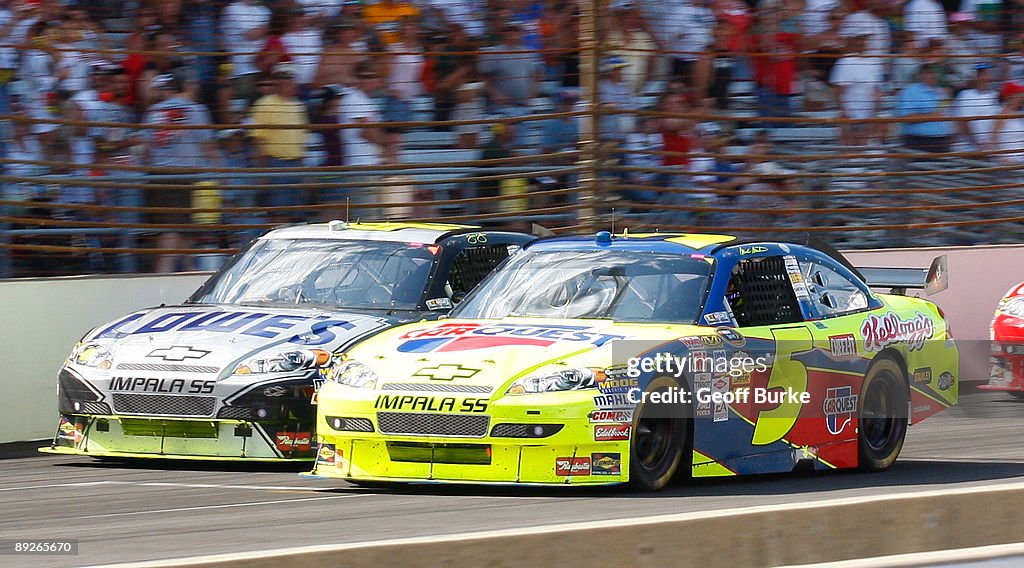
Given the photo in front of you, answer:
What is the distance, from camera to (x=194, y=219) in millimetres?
11930

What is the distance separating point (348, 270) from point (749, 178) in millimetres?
4723

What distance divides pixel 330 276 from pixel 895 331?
11.0 ft

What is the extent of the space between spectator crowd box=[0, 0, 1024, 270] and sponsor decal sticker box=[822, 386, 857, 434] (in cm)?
464

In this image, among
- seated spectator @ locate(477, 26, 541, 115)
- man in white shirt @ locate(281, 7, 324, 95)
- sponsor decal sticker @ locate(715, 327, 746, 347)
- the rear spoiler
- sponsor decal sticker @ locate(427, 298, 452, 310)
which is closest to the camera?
sponsor decal sticker @ locate(715, 327, 746, 347)

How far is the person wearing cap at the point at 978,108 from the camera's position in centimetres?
1450

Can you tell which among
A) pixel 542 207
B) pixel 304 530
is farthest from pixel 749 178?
pixel 304 530

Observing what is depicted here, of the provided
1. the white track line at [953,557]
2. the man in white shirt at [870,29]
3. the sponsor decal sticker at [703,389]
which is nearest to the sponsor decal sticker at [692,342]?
the sponsor decal sticker at [703,389]

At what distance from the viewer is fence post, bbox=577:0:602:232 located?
1311cm

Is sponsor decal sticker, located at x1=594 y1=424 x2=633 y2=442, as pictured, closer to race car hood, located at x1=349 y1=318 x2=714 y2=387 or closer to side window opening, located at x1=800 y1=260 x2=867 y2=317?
race car hood, located at x1=349 y1=318 x2=714 y2=387

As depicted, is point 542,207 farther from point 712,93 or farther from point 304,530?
point 304,530

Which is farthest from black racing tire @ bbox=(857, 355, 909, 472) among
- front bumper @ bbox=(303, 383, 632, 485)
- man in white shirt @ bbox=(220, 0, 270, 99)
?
man in white shirt @ bbox=(220, 0, 270, 99)

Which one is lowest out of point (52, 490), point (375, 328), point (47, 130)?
point (52, 490)

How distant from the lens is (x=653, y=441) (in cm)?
792

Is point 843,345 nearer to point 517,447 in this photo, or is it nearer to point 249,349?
point 517,447
